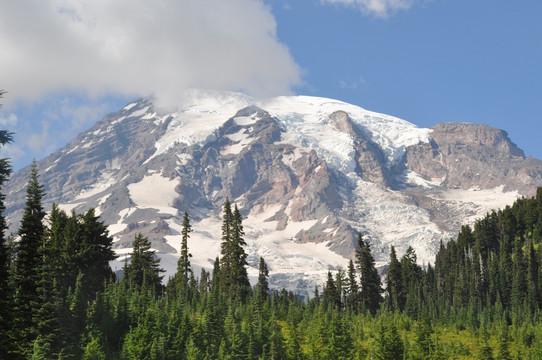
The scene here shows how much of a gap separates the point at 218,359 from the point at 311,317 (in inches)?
1055

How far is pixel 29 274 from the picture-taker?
A: 46.7m

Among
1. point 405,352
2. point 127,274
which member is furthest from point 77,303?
point 127,274

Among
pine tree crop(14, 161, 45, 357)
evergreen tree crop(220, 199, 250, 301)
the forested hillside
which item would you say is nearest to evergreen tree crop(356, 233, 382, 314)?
the forested hillside

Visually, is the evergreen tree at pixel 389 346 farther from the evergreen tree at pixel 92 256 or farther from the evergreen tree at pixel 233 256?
the evergreen tree at pixel 233 256

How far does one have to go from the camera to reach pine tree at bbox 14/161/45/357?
45625 mm

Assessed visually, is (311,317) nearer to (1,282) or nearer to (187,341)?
(187,341)

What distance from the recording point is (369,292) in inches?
4505

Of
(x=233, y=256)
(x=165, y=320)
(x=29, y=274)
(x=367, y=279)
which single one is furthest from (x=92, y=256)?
(x=367, y=279)

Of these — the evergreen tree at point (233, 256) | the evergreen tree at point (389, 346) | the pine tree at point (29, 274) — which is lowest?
the evergreen tree at point (389, 346)

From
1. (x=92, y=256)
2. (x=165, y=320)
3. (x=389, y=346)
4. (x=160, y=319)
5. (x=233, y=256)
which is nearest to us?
(x=160, y=319)

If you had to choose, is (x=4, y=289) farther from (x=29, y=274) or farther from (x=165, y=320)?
(x=165, y=320)

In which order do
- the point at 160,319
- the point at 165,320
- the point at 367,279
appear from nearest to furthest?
the point at 160,319
the point at 165,320
the point at 367,279

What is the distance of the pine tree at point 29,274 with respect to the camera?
1796 inches

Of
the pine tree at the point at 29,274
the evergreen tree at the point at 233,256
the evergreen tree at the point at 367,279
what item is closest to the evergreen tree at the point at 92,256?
the evergreen tree at the point at 233,256
